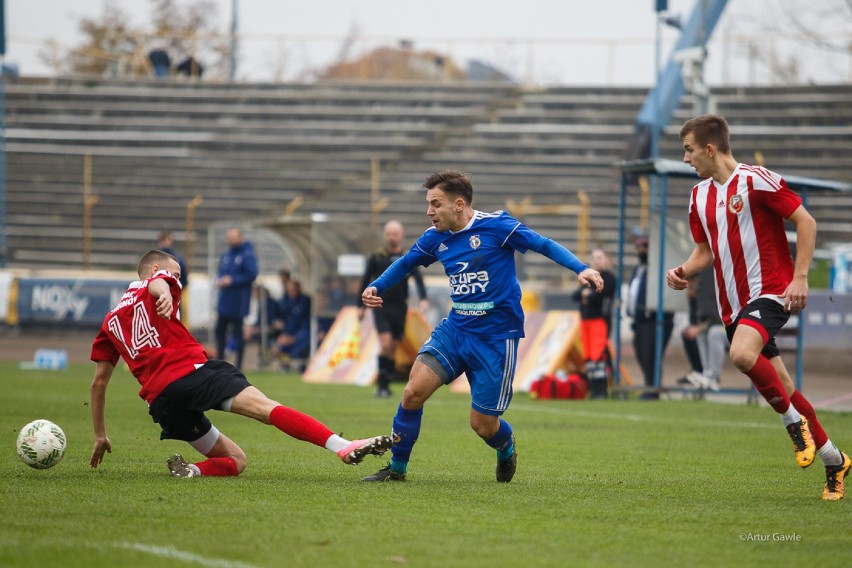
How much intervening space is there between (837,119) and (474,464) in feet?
93.1

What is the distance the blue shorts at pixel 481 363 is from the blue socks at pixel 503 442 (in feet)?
0.61

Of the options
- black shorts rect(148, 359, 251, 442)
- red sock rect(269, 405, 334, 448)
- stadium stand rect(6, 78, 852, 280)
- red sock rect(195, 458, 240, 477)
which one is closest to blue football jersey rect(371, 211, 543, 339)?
red sock rect(269, 405, 334, 448)

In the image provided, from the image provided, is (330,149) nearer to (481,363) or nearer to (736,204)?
(481,363)

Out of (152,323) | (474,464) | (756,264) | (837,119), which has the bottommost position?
(474,464)

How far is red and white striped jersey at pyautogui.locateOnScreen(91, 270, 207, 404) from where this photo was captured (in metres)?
7.17

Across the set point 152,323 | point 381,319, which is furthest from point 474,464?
point 381,319

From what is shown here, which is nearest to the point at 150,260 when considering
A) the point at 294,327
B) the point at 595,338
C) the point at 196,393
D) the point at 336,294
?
the point at 196,393

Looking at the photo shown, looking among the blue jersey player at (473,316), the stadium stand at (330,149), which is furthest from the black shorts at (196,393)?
the stadium stand at (330,149)

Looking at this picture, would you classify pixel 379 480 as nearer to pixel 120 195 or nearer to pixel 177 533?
pixel 177 533

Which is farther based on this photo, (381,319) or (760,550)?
(381,319)

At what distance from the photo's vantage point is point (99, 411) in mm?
7242

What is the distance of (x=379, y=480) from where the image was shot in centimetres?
744

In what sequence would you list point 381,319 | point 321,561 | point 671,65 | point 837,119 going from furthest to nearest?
point 837,119 < point 671,65 < point 381,319 < point 321,561

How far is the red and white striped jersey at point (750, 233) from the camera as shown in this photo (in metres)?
6.85
